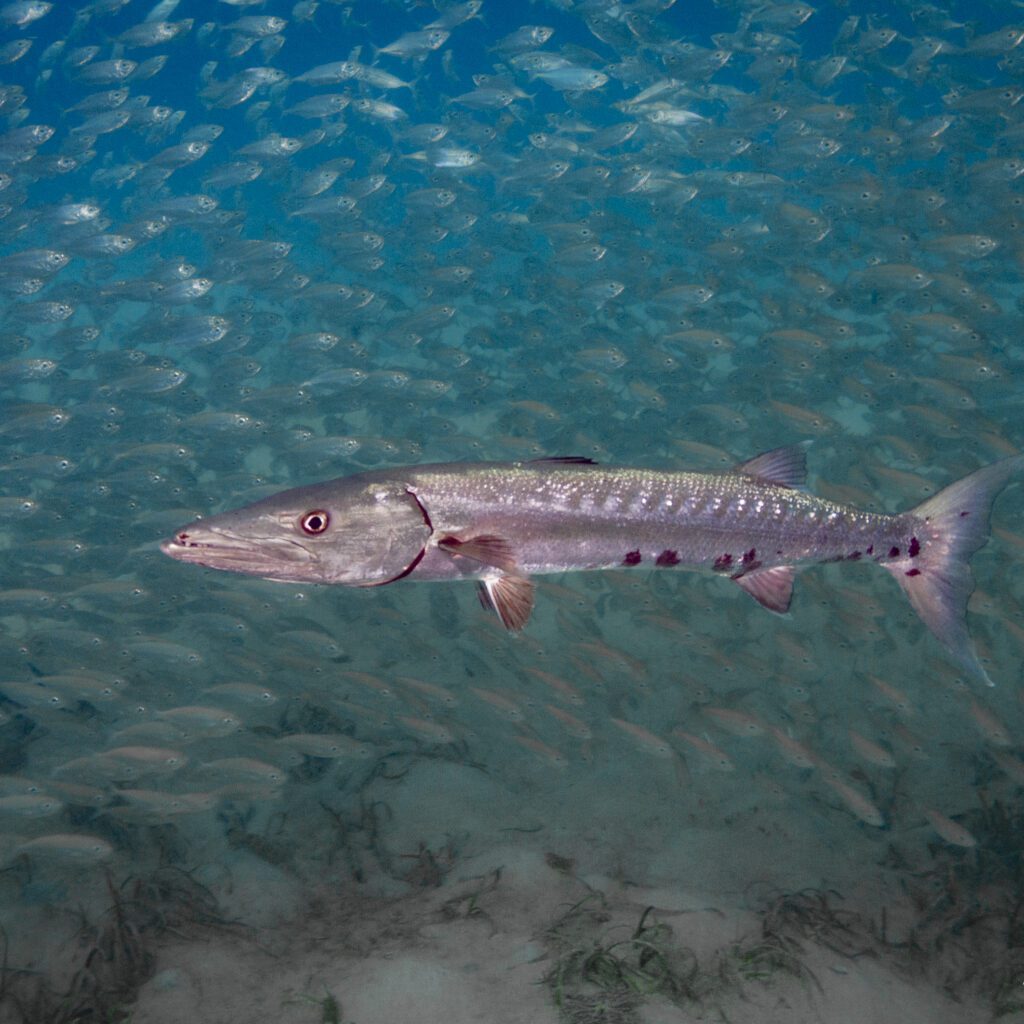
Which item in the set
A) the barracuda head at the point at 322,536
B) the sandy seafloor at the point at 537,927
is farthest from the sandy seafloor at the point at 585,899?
the barracuda head at the point at 322,536

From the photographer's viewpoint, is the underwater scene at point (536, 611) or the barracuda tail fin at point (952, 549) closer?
the barracuda tail fin at point (952, 549)

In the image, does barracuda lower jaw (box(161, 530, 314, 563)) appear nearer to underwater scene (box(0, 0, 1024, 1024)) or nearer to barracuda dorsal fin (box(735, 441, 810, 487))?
underwater scene (box(0, 0, 1024, 1024))

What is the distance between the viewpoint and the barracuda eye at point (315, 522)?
2600mm

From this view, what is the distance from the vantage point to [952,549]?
3.29 meters

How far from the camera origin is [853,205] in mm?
10250

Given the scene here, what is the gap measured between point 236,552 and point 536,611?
6559 mm

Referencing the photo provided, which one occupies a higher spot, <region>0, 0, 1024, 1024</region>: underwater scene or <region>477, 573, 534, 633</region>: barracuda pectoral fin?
<region>477, 573, 534, 633</region>: barracuda pectoral fin

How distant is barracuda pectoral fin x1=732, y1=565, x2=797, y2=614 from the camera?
3.28 meters

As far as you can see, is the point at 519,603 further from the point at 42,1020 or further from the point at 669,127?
the point at 669,127

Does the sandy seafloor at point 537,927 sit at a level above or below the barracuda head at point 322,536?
below

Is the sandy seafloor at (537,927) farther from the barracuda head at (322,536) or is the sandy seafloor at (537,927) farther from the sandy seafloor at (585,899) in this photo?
the barracuda head at (322,536)

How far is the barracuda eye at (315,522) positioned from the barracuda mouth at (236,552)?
7 centimetres

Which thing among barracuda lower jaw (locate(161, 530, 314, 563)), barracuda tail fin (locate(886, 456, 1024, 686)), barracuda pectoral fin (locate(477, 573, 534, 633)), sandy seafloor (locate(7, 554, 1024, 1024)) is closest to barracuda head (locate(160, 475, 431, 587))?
barracuda lower jaw (locate(161, 530, 314, 563))

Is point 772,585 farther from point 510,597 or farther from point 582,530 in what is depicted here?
point 510,597
